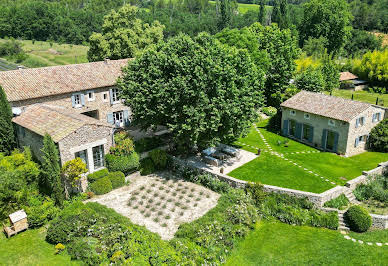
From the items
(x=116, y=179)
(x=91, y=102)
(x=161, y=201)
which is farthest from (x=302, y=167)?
(x=91, y=102)

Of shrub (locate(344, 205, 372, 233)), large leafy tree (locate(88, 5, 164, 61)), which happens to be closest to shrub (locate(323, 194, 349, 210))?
shrub (locate(344, 205, 372, 233))

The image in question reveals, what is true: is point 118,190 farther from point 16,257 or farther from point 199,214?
point 16,257

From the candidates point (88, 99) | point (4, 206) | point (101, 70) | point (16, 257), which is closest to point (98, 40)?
point (101, 70)

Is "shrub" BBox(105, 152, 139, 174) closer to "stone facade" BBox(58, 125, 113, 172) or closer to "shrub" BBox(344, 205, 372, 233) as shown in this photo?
"stone facade" BBox(58, 125, 113, 172)

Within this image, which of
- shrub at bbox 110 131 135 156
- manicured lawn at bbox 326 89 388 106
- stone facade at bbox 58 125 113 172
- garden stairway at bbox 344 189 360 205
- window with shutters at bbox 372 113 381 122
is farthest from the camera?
manicured lawn at bbox 326 89 388 106

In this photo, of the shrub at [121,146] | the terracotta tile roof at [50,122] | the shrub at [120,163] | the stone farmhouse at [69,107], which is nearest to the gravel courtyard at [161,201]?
the shrub at [120,163]

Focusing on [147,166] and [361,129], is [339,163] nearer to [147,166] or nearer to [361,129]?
[361,129]
